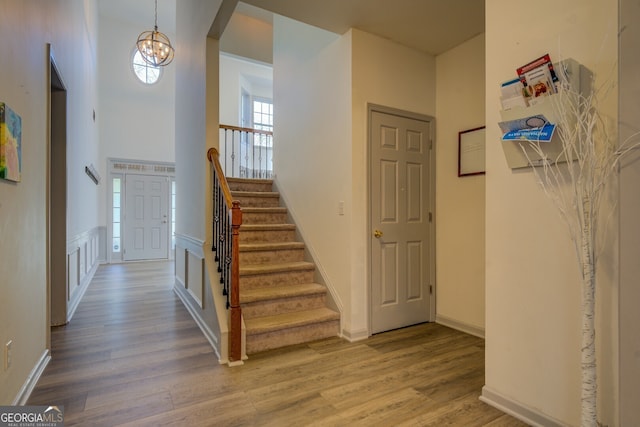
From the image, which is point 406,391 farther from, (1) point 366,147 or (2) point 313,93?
(2) point 313,93

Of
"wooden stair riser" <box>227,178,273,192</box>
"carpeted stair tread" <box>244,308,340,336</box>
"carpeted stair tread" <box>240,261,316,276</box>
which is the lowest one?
"carpeted stair tread" <box>244,308,340,336</box>

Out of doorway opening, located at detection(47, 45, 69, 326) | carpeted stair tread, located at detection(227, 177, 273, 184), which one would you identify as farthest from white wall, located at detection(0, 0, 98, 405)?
carpeted stair tread, located at detection(227, 177, 273, 184)

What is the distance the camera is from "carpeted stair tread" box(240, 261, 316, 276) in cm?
319

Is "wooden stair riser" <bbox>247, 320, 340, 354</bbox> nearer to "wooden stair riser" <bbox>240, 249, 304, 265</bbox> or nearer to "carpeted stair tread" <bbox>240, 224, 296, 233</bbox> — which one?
"wooden stair riser" <bbox>240, 249, 304, 265</bbox>

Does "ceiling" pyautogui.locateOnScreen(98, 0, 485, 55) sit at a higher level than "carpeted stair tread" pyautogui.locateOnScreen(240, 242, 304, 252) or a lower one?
higher

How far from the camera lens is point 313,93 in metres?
3.60

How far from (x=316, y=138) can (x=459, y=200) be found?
60.9 inches

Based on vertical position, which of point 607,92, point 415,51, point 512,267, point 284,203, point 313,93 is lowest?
point 512,267

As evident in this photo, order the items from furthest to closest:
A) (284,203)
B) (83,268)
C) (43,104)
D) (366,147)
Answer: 1. (83,268)
2. (284,203)
3. (366,147)
4. (43,104)

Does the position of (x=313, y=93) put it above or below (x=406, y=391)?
above

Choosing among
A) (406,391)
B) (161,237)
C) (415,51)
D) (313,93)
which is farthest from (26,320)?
(161,237)

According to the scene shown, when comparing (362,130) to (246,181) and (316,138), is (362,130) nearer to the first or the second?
(316,138)

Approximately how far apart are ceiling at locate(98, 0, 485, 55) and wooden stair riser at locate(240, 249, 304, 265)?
2.16 metres

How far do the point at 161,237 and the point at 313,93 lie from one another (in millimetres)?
6361
